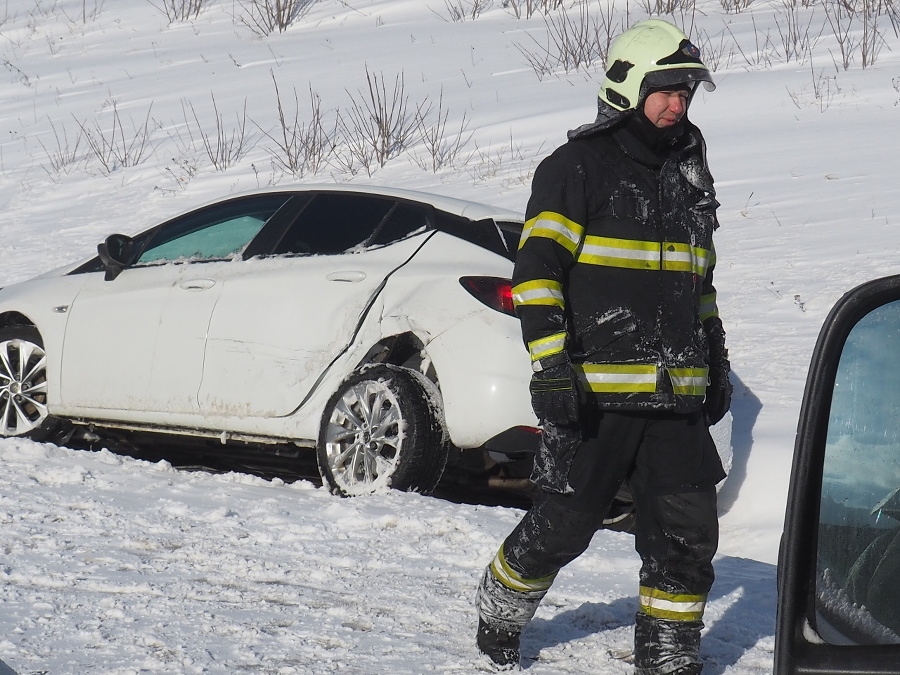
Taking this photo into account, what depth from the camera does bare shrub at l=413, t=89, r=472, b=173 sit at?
41.2ft

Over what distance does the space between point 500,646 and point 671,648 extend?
54cm

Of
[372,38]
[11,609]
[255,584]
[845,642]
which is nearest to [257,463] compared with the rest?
[255,584]

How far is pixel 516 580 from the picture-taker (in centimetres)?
347

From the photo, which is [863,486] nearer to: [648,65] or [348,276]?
[648,65]

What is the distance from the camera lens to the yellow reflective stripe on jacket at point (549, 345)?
3.22 metres

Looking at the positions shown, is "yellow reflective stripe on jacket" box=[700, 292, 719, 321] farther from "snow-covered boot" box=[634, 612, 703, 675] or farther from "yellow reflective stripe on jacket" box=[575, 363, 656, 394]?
"snow-covered boot" box=[634, 612, 703, 675]

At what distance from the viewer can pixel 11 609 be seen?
3.91m

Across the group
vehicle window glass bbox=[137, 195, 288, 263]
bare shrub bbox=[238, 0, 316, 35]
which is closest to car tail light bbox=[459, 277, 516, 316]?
vehicle window glass bbox=[137, 195, 288, 263]

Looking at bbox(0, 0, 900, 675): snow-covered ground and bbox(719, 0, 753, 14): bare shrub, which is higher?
bbox(719, 0, 753, 14): bare shrub

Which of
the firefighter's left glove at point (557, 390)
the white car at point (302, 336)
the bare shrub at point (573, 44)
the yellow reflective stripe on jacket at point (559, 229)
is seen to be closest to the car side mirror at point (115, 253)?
the white car at point (302, 336)

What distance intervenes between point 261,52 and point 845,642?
17.5 metres

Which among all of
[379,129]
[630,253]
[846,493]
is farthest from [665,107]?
[379,129]

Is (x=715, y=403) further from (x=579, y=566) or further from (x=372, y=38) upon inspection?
(x=372, y=38)

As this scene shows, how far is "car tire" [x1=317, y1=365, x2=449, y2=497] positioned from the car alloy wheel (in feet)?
6.56
